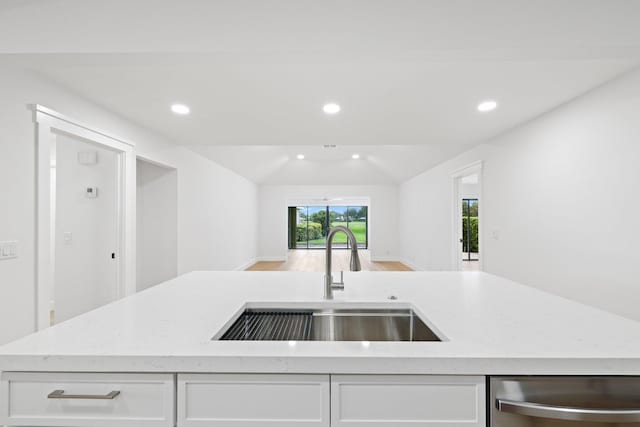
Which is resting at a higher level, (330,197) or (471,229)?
(330,197)

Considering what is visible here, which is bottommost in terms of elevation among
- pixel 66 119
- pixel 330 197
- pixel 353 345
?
pixel 353 345

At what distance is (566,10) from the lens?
145cm

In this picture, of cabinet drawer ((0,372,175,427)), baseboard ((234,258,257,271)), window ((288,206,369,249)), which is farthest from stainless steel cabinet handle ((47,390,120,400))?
window ((288,206,369,249))

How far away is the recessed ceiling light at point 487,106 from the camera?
2.88 m

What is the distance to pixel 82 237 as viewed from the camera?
11.1ft

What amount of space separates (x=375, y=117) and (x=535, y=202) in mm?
1848

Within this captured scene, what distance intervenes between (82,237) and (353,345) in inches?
143

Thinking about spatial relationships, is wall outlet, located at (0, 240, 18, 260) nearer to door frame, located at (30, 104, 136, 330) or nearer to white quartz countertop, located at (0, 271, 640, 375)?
door frame, located at (30, 104, 136, 330)

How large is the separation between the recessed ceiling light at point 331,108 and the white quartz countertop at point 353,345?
2136mm

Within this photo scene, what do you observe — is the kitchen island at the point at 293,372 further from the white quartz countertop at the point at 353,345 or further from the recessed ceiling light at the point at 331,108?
the recessed ceiling light at the point at 331,108

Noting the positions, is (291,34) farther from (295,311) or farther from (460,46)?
(295,311)

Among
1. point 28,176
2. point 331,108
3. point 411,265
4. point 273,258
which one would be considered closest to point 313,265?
point 273,258

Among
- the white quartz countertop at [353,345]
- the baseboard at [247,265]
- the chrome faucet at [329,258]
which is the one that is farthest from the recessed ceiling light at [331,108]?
the baseboard at [247,265]

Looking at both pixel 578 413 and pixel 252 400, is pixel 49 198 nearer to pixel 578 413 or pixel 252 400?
pixel 252 400
